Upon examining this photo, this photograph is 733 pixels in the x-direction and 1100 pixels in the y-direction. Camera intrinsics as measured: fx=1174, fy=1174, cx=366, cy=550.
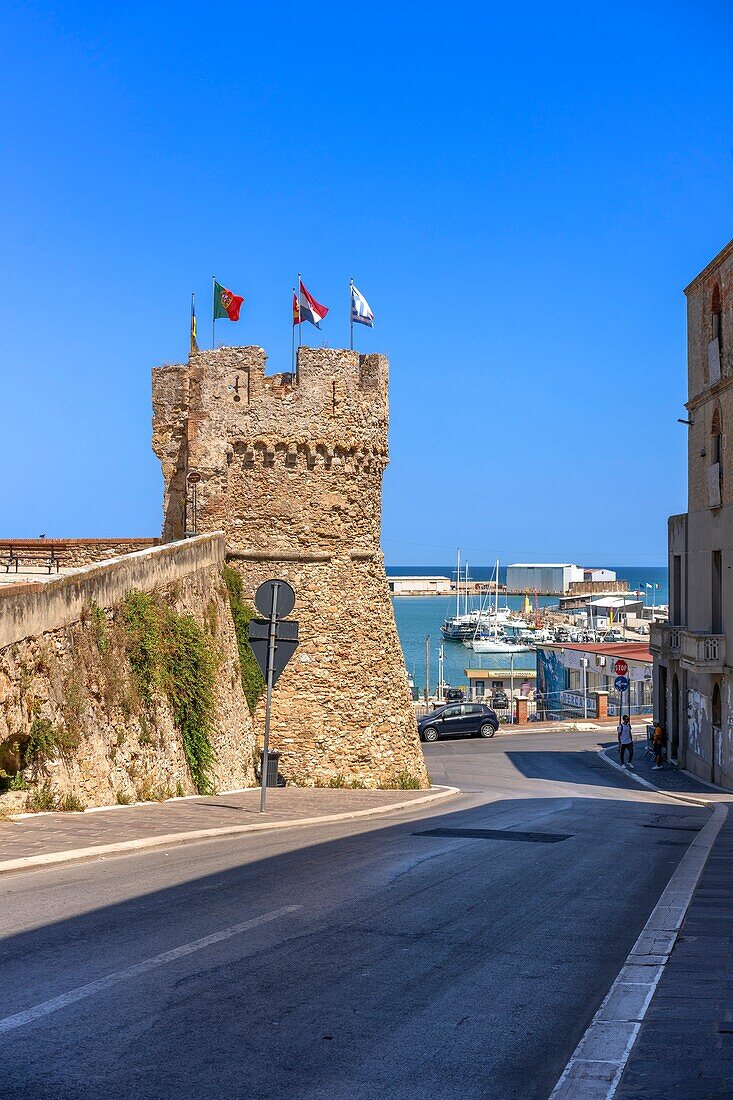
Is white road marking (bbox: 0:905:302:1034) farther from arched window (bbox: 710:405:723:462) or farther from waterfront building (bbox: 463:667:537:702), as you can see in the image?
waterfront building (bbox: 463:667:537:702)

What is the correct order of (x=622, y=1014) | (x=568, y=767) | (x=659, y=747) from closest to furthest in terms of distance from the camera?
1. (x=622, y=1014)
2. (x=568, y=767)
3. (x=659, y=747)

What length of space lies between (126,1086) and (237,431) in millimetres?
20234

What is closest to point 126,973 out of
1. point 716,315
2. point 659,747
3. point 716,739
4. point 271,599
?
point 271,599

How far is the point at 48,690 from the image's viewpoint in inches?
575

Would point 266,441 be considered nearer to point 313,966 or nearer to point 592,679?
point 313,966

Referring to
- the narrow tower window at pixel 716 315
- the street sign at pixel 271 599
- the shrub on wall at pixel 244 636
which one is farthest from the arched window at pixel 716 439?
the street sign at pixel 271 599

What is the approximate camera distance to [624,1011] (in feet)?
21.5

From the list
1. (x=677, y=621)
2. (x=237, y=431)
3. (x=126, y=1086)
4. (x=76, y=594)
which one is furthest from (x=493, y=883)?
(x=677, y=621)

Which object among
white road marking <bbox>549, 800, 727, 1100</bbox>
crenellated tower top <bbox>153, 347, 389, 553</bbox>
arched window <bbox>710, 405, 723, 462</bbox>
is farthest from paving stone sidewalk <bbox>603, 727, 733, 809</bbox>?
white road marking <bbox>549, 800, 727, 1100</bbox>

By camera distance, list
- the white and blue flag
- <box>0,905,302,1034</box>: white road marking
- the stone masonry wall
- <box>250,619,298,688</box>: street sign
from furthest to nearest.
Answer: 1. the white and blue flag
2. <box>250,619,298,688</box>: street sign
3. the stone masonry wall
4. <box>0,905,302,1034</box>: white road marking

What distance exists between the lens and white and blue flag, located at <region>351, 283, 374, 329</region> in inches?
1072

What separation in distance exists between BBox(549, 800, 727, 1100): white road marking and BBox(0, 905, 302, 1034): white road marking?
8.73 ft

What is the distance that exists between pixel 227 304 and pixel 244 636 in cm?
787

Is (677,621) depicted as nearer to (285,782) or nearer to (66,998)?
(285,782)
